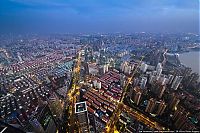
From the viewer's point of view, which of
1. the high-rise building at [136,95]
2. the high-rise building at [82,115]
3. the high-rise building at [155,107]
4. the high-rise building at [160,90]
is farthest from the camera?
the high-rise building at [160,90]

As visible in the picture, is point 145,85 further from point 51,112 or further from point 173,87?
point 51,112

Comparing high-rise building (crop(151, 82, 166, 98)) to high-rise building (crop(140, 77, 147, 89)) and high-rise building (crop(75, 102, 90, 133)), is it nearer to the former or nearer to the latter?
high-rise building (crop(140, 77, 147, 89))

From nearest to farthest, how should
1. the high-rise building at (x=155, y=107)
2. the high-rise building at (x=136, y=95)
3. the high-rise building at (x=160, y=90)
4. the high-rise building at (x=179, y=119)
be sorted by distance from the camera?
the high-rise building at (x=179, y=119), the high-rise building at (x=155, y=107), the high-rise building at (x=136, y=95), the high-rise building at (x=160, y=90)

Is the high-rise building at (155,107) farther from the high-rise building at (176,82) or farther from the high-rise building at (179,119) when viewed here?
the high-rise building at (176,82)

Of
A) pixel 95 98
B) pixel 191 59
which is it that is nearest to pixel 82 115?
pixel 95 98

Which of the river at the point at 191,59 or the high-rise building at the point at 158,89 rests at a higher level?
the river at the point at 191,59

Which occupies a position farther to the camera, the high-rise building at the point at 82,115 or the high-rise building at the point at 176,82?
the high-rise building at the point at 176,82

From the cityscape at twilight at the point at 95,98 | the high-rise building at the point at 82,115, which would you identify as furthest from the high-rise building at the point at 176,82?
the high-rise building at the point at 82,115
